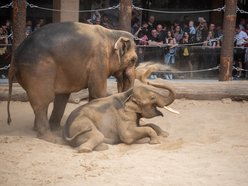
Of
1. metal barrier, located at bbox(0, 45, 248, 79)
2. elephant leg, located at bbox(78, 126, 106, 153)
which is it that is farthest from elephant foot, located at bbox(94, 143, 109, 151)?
metal barrier, located at bbox(0, 45, 248, 79)

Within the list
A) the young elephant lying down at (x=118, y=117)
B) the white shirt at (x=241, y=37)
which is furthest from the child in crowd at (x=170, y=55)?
the young elephant lying down at (x=118, y=117)

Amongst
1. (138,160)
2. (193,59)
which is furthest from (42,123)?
(193,59)

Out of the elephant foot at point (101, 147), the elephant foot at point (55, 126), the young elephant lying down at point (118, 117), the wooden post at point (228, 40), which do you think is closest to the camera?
the elephant foot at point (101, 147)

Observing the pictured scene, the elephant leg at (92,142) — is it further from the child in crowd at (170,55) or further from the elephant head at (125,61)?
the child in crowd at (170,55)

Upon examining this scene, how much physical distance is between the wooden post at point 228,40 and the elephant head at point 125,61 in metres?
4.35

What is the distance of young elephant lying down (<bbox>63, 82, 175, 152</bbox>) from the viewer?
6.78m

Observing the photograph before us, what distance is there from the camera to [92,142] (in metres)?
6.49

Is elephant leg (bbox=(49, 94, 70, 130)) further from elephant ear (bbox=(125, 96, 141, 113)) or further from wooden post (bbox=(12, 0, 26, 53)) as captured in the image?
wooden post (bbox=(12, 0, 26, 53))

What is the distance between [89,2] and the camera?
14.6 meters

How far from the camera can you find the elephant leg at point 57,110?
802 centimetres

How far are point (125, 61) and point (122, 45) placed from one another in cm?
25

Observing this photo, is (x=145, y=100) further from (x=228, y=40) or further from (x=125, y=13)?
(x=228, y=40)

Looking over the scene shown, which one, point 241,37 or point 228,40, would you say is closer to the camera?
point 228,40

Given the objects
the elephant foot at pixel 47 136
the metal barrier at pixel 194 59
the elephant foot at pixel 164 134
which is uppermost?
the metal barrier at pixel 194 59
